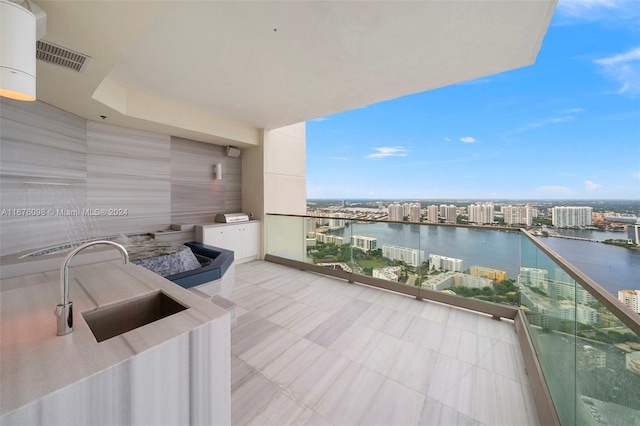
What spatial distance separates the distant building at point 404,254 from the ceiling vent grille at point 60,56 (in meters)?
3.85

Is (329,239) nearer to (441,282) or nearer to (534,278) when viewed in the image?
(441,282)

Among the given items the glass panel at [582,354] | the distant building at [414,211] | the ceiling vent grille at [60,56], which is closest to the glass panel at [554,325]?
the glass panel at [582,354]

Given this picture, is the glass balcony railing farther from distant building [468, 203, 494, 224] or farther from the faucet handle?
the faucet handle

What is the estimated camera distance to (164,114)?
3.73 m

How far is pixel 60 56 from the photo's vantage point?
1885mm

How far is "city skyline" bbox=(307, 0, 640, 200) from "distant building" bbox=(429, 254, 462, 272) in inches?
92.8

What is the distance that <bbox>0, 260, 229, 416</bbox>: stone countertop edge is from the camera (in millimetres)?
656

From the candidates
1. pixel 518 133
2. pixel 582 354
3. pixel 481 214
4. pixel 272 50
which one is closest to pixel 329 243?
pixel 481 214

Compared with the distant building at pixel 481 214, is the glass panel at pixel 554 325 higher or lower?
lower

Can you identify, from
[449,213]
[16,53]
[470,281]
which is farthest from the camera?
[449,213]

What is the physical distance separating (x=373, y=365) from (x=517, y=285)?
192cm

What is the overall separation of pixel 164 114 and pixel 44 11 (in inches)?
97.1

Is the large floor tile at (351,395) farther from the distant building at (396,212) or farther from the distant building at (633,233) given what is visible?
the distant building at (396,212)

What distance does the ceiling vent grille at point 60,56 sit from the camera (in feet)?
5.80
